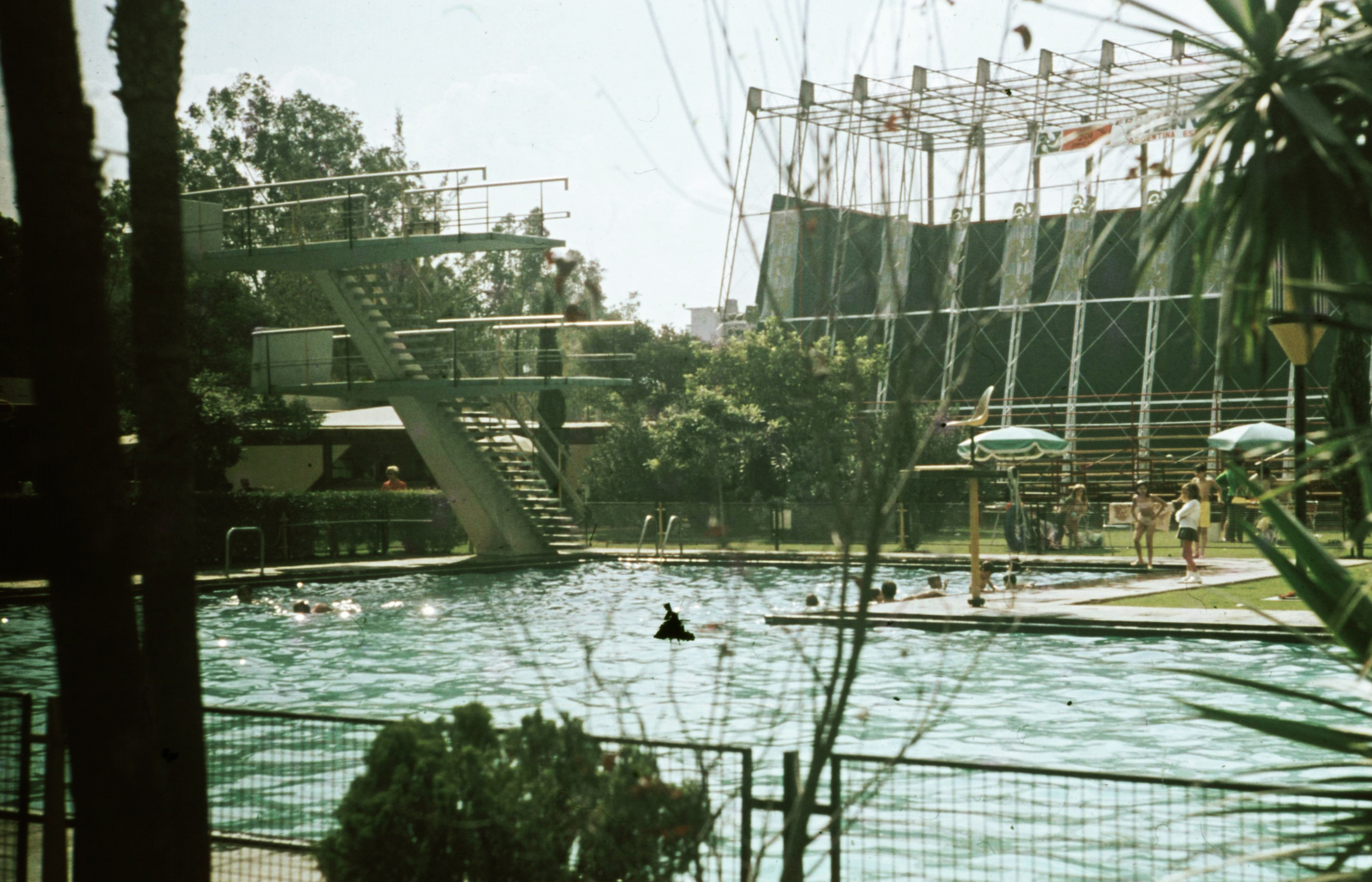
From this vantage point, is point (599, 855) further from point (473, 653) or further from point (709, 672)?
point (473, 653)

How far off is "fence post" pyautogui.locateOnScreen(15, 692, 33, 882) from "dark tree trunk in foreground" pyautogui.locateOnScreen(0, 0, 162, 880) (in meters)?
0.95

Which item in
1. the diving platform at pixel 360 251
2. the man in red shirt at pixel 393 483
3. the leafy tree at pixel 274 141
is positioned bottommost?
the man in red shirt at pixel 393 483

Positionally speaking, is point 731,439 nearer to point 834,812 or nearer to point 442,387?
point 442,387

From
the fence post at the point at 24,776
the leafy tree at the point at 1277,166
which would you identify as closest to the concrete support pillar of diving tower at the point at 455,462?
the fence post at the point at 24,776

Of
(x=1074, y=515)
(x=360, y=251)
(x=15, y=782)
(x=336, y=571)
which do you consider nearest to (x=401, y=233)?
(x=360, y=251)

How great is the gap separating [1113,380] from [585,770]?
36.9 metres

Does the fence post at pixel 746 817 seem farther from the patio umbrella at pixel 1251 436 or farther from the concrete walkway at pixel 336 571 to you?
the patio umbrella at pixel 1251 436

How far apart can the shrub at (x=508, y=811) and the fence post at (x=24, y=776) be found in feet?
4.53

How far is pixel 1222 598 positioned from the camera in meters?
17.1

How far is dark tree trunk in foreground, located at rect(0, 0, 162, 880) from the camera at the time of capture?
413 centimetres

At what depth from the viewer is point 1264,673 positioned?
1376 centimetres

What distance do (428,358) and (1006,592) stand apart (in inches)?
613

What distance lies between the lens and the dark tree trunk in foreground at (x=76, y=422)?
4133mm

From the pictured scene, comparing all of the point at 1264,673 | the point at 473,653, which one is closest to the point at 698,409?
the point at 473,653
